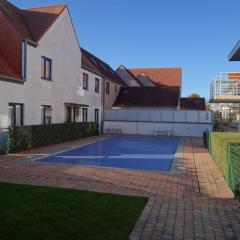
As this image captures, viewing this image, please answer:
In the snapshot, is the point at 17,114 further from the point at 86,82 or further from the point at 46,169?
the point at 86,82

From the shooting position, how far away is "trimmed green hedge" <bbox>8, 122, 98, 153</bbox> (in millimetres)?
16328

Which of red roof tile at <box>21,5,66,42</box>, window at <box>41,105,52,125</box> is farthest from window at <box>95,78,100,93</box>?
window at <box>41,105,52,125</box>

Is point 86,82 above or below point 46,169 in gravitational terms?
above

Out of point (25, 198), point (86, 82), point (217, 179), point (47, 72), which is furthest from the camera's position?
point (86, 82)

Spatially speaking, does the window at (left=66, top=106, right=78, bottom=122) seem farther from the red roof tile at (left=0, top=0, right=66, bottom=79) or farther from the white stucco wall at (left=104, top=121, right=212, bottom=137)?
the white stucco wall at (left=104, top=121, right=212, bottom=137)

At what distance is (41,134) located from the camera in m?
19.1

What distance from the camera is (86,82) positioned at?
29281 millimetres

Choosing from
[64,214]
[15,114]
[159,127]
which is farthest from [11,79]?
[159,127]

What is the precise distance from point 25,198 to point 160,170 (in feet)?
20.0

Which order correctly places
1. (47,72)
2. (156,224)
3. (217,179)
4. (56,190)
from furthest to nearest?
(47,72)
(217,179)
(56,190)
(156,224)

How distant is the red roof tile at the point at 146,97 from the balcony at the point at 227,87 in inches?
580

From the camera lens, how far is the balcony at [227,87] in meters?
22.2

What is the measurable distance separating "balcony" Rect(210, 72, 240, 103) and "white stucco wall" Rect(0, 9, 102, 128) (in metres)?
9.72

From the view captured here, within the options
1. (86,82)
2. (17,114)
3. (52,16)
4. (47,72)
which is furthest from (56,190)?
(86,82)
